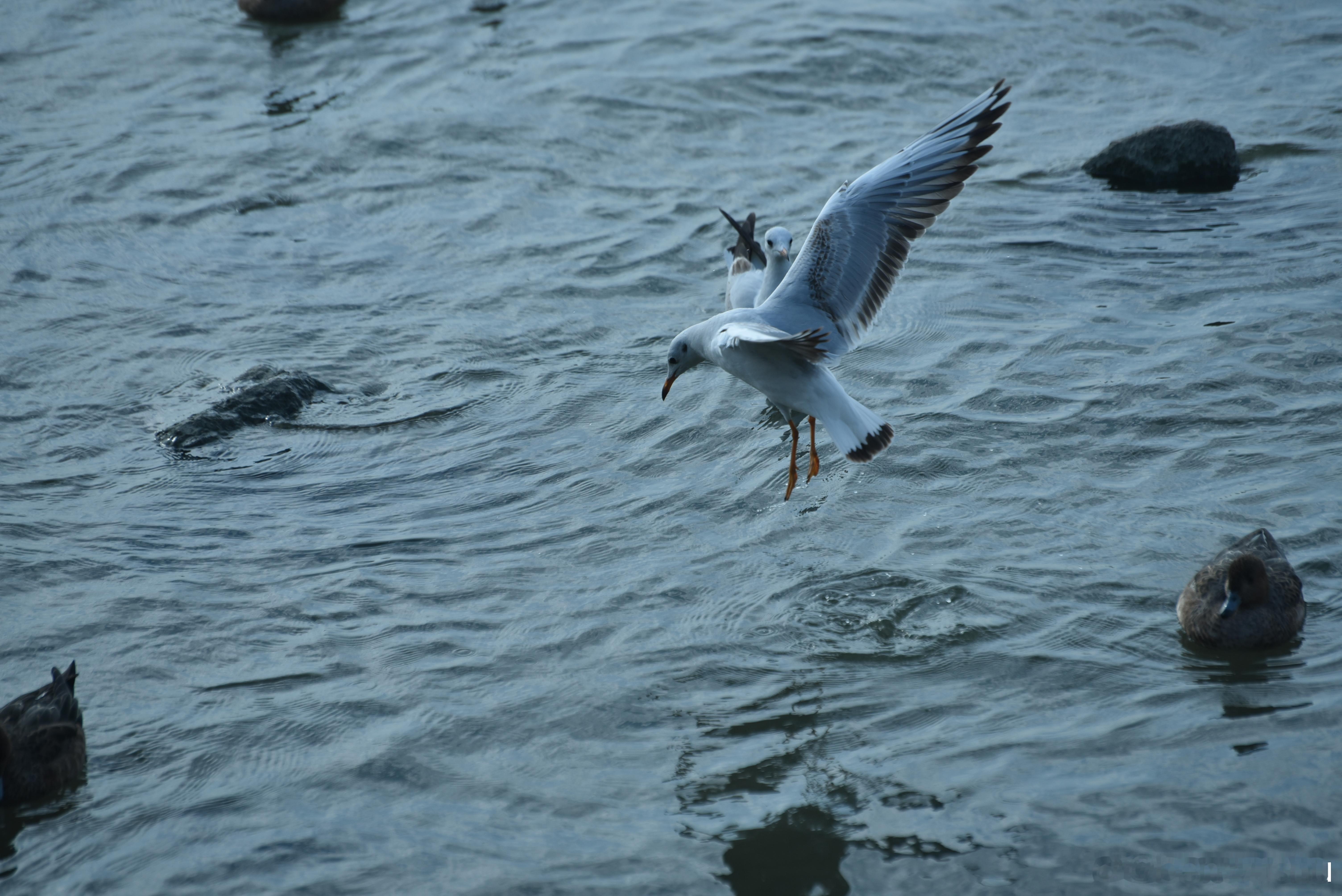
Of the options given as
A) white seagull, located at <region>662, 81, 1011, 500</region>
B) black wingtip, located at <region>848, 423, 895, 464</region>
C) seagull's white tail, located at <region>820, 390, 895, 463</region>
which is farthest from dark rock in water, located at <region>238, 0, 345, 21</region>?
black wingtip, located at <region>848, 423, 895, 464</region>

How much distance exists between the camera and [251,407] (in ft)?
26.3

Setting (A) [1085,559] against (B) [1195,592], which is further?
(A) [1085,559]

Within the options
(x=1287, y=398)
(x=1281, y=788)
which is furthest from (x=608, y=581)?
(x=1287, y=398)

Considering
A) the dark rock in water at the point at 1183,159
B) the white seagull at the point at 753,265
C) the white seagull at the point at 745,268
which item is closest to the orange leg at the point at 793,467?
the white seagull at the point at 753,265

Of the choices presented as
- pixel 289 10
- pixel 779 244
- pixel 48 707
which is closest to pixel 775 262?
pixel 779 244

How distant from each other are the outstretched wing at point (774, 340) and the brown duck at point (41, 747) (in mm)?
3178

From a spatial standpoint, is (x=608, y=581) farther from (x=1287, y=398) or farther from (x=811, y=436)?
(x=1287, y=398)

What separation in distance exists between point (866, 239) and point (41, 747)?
469 centimetres

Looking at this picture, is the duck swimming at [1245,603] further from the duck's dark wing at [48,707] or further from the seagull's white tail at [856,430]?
the duck's dark wing at [48,707]

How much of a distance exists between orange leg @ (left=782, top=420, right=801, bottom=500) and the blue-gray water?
0.42 feet

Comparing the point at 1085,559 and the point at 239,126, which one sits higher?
the point at 239,126

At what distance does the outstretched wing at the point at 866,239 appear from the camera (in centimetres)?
692

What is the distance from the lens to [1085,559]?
5.99 metres

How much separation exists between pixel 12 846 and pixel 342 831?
4.10 ft
